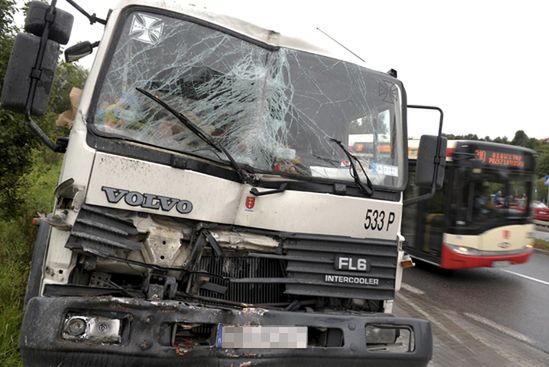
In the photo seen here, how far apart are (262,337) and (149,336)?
2.20 feet

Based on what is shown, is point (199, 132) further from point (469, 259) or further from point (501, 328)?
point (469, 259)

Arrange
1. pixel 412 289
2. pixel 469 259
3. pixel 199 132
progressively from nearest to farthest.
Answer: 1. pixel 199 132
2. pixel 412 289
3. pixel 469 259

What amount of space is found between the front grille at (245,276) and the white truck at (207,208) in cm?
1

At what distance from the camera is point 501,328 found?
6621 mm

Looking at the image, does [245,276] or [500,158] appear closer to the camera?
[245,276]

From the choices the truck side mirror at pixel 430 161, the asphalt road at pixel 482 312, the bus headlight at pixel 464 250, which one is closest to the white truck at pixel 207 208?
the truck side mirror at pixel 430 161

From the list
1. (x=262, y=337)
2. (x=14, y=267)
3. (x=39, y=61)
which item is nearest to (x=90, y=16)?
(x=39, y=61)

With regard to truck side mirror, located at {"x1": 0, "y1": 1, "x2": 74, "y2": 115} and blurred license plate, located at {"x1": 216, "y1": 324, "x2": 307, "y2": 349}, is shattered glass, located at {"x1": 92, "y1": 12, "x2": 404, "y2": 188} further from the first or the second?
blurred license plate, located at {"x1": 216, "y1": 324, "x2": 307, "y2": 349}

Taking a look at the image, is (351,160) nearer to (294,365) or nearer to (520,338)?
(294,365)

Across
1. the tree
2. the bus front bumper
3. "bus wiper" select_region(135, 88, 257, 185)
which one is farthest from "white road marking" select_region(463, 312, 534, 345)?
the tree

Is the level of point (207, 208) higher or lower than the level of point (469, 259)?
higher

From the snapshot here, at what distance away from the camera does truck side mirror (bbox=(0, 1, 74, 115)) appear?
2818mm

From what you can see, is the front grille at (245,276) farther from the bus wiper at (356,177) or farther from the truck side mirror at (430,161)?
the truck side mirror at (430,161)

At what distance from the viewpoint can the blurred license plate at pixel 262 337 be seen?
2823 millimetres
